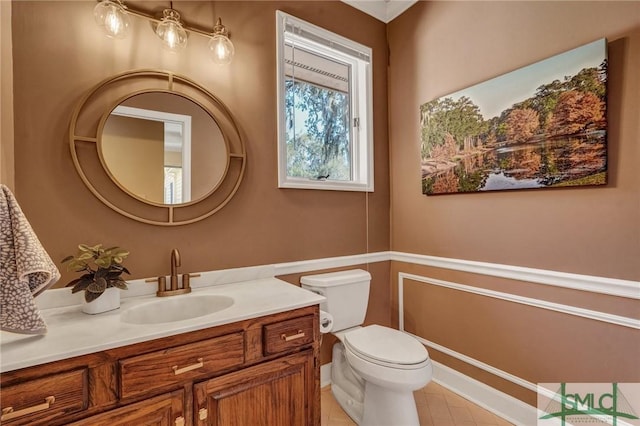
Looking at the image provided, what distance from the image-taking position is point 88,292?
3.67 feet

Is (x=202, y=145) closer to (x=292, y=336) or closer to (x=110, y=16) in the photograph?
(x=110, y=16)

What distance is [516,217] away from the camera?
162cm

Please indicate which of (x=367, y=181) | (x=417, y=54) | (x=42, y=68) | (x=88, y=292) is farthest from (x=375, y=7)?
(x=88, y=292)

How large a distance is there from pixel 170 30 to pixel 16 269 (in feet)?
3.86

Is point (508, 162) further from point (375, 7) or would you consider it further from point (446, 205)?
point (375, 7)

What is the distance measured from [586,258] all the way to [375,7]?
6.96ft

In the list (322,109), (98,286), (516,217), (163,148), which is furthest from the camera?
(322,109)

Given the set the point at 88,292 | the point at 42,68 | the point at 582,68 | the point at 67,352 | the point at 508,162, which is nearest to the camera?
the point at 67,352

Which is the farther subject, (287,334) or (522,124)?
(522,124)

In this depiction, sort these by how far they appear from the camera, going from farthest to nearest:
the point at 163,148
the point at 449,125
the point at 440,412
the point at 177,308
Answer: the point at 449,125 < the point at 440,412 < the point at 163,148 < the point at 177,308

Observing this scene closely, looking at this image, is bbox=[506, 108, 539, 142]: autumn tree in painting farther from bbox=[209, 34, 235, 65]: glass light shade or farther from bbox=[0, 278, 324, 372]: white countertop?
bbox=[209, 34, 235, 65]: glass light shade

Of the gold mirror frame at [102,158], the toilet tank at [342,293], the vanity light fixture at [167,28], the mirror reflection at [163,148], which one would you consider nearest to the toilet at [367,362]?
the toilet tank at [342,293]

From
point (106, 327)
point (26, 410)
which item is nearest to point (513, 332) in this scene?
point (106, 327)

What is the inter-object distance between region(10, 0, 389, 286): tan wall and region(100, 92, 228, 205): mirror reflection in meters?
0.14
